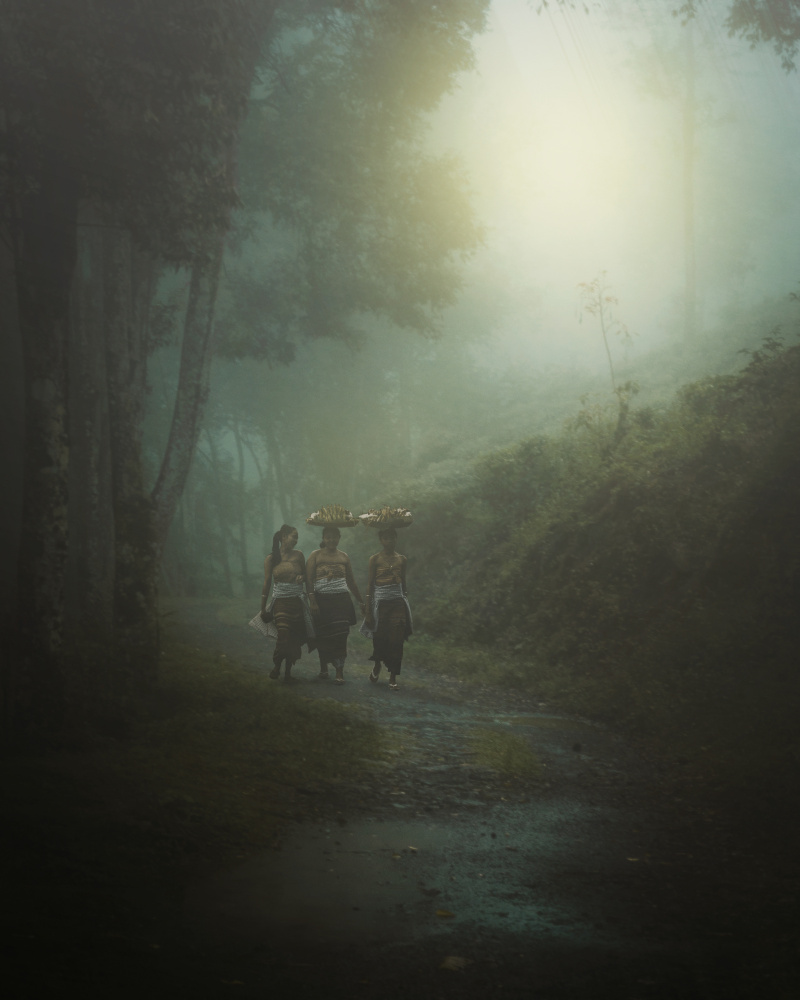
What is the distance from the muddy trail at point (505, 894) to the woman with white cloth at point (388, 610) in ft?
11.5

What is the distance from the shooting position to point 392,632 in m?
10.8

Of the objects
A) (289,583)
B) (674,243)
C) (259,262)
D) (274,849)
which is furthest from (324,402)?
(274,849)

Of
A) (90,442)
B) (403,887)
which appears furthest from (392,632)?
(403,887)

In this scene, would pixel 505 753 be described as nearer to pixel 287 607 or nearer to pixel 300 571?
pixel 287 607

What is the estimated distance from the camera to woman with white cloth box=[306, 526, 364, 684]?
10.9 meters

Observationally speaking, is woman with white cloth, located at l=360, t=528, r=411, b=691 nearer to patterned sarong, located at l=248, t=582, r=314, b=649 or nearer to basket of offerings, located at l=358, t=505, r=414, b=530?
basket of offerings, located at l=358, t=505, r=414, b=530

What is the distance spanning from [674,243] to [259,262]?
25893mm

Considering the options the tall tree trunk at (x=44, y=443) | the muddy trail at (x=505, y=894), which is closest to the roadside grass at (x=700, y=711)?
the muddy trail at (x=505, y=894)

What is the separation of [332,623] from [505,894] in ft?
21.9

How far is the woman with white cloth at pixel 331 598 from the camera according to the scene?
10859 mm

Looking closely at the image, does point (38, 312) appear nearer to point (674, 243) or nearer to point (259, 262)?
point (259, 262)

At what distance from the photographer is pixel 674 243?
4156 centimetres

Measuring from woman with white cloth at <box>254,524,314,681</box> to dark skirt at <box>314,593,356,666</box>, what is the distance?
0.51 ft

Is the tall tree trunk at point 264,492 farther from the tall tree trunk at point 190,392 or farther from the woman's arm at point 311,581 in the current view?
the woman's arm at point 311,581
